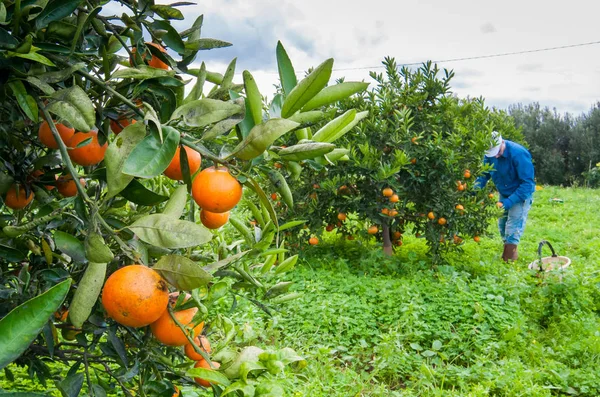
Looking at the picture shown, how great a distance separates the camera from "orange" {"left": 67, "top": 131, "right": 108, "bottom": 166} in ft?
2.76

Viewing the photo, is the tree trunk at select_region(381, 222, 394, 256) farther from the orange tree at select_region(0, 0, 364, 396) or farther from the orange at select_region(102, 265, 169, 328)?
the orange at select_region(102, 265, 169, 328)

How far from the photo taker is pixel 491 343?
11.0 feet

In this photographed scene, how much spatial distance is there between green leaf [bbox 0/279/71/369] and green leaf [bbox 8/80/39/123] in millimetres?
353

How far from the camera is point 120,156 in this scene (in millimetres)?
675

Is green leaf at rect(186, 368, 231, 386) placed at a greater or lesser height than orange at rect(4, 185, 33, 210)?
lesser

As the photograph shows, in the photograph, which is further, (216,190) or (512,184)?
(512,184)

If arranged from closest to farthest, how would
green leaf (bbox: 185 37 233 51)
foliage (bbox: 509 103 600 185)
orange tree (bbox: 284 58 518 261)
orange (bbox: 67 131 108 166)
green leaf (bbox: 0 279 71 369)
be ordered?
green leaf (bbox: 0 279 71 369), orange (bbox: 67 131 108 166), green leaf (bbox: 185 37 233 51), orange tree (bbox: 284 58 518 261), foliage (bbox: 509 103 600 185)

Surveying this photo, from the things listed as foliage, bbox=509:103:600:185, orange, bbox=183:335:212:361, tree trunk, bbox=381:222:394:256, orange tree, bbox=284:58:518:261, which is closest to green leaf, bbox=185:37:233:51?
orange, bbox=183:335:212:361

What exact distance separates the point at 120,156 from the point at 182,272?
0.55 feet

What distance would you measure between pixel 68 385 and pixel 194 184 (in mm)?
444

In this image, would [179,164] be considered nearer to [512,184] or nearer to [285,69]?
[285,69]

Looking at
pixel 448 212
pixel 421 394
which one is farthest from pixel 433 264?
pixel 421 394

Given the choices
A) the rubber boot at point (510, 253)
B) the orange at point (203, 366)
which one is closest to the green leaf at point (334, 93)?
the orange at point (203, 366)

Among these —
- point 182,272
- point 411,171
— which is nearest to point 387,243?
point 411,171
